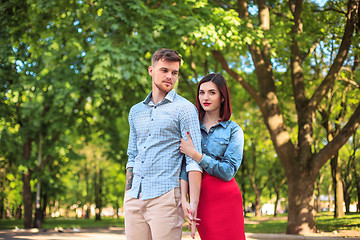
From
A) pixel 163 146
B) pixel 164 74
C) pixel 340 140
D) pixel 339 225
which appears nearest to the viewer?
pixel 163 146

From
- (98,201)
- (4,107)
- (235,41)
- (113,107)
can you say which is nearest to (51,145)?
(4,107)

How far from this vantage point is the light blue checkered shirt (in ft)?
9.40

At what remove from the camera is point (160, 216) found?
2.81 meters

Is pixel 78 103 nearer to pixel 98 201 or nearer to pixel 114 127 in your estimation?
pixel 114 127

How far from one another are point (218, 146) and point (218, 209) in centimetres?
46

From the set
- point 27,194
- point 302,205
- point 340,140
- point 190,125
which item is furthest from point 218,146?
point 27,194

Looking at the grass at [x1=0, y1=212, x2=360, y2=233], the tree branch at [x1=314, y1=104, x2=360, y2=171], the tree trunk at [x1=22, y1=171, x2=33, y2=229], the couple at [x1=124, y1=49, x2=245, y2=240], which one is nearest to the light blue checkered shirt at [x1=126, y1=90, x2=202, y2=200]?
the couple at [x1=124, y1=49, x2=245, y2=240]

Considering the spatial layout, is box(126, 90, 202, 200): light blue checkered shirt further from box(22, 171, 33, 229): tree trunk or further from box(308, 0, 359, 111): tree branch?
box(22, 171, 33, 229): tree trunk

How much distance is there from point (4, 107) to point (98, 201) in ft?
68.8

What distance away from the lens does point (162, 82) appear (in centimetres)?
307

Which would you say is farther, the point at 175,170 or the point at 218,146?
the point at 218,146

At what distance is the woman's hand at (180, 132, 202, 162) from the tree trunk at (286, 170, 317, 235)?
446 inches

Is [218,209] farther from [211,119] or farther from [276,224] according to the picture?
[276,224]

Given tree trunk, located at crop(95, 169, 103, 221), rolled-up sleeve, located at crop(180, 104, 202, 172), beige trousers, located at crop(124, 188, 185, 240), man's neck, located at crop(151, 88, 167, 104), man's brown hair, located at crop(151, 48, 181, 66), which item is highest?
man's brown hair, located at crop(151, 48, 181, 66)
